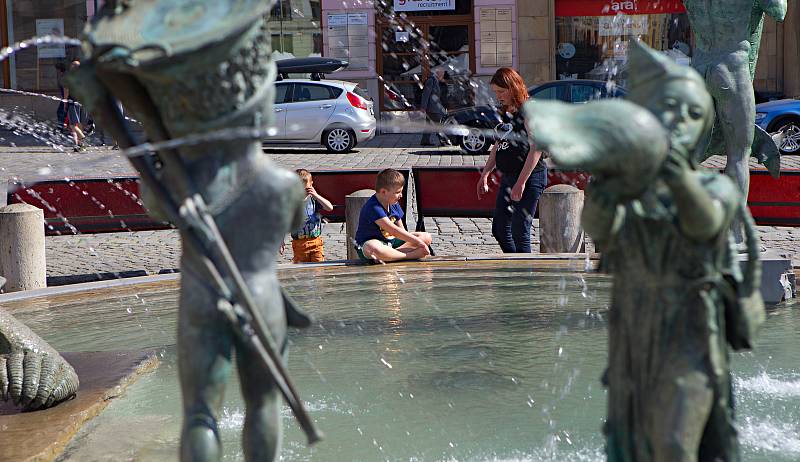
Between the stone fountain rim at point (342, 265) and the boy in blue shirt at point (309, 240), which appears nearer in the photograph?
the stone fountain rim at point (342, 265)

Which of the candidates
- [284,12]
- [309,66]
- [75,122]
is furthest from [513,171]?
[284,12]

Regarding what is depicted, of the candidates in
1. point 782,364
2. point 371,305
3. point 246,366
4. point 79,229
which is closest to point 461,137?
point 79,229

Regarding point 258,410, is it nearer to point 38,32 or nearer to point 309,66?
point 309,66

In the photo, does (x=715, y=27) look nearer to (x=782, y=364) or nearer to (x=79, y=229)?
(x=782, y=364)

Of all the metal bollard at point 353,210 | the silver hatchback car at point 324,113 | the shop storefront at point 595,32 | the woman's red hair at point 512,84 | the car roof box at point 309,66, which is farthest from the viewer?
the shop storefront at point 595,32

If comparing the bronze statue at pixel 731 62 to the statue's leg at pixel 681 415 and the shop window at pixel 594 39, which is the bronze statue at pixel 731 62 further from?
the shop window at pixel 594 39

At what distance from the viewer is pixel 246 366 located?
123 inches

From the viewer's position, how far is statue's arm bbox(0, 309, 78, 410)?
4.65 metres

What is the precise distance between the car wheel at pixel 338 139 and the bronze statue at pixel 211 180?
1802 cm

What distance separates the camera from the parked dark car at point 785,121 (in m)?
19.5

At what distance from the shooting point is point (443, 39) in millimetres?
28172

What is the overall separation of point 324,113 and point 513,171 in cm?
1306

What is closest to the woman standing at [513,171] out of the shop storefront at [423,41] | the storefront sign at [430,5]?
the shop storefront at [423,41]

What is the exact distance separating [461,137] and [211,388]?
18533 mm
